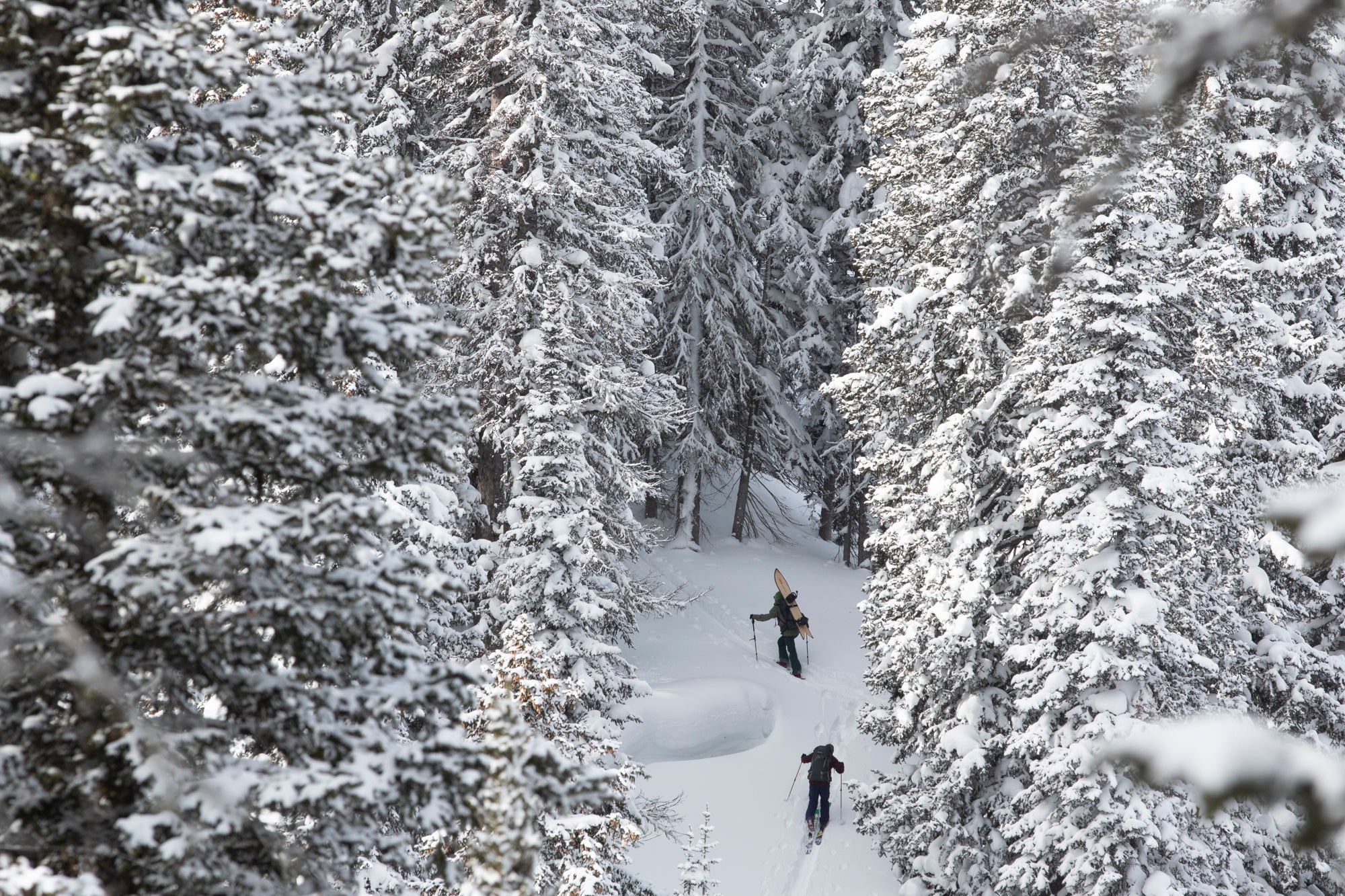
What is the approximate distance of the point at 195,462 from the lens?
4734mm

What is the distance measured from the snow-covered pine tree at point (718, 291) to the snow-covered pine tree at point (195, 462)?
18.6 meters

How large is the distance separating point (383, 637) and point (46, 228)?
8.49 ft

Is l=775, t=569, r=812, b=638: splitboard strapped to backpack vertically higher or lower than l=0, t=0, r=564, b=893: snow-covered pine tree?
lower

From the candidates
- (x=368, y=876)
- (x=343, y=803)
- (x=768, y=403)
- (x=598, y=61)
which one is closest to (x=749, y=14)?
(x=768, y=403)

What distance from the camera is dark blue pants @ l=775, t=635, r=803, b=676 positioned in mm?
19859

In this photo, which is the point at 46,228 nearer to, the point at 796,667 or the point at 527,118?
the point at 527,118

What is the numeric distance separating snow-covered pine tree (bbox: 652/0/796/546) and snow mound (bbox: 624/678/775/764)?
719 cm

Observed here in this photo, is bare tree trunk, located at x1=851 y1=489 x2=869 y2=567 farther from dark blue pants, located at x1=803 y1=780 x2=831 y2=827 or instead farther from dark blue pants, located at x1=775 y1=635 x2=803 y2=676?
dark blue pants, located at x1=803 y1=780 x2=831 y2=827

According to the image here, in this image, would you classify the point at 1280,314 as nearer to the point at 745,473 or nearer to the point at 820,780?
the point at 820,780

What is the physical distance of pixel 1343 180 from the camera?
14.0 m

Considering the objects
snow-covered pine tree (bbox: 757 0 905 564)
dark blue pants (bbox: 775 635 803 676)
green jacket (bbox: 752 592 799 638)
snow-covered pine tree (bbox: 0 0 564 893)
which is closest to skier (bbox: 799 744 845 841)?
dark blue pants (bbox: 775 635 803 676)

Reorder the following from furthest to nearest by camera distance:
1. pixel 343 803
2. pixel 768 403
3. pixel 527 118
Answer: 1. pixel 768 403
2. pixel 527 118
3. pixel 343 803

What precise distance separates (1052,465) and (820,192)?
1544cm

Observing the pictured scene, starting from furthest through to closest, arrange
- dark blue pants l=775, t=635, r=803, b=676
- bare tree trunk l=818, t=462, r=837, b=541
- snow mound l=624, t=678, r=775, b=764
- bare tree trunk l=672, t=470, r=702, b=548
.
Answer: bare tree trunk l=818, t=462, r=837, b=541 < bare tree trunk l=672, t=470, r=702, b=548 < dark blue pants l=775, t=635, r=803, b=676 < snow mound l=624, t=678, r=775, b=764
